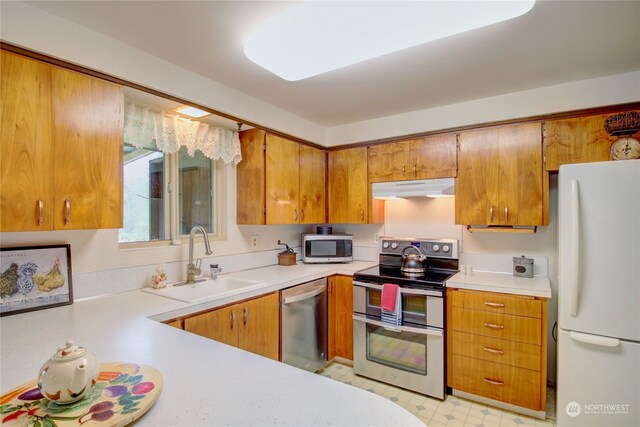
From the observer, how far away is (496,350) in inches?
88.9

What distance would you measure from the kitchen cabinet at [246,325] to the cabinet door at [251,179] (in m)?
0.74

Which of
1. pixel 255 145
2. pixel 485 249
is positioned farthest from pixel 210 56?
pixel 485 249

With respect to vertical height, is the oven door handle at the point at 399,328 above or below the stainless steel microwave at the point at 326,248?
below

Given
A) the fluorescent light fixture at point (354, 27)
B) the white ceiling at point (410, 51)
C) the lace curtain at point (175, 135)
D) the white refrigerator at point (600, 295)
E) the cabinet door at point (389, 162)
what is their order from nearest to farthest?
the fluorescent light fixture at point (354, 27) < the white ceiling at point (410, 51) < the white refrigerator at point (600, 295) < the lace curtain at point (175, 135) < the cabinet door at point (389, 162)

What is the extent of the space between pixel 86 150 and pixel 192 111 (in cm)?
80

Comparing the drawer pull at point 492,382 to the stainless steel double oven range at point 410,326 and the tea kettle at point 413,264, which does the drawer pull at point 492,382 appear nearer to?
the stainless steel double oven range at point 410,326

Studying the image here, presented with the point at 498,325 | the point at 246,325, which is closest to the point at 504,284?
the point at 498,325

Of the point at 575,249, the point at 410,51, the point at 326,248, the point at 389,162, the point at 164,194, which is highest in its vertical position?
the point at 410,51

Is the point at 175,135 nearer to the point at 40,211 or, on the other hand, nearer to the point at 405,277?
the point at 40,211

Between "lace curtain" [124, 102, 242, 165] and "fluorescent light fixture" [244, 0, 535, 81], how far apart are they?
94cm

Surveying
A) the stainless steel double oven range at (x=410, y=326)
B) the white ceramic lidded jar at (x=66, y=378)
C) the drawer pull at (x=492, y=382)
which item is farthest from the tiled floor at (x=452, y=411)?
the white ceramic lidded jar at (x=66, y=378)

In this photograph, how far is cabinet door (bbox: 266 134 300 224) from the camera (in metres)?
2.74

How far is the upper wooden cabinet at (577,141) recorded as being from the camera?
7.18ft

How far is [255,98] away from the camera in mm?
2551
